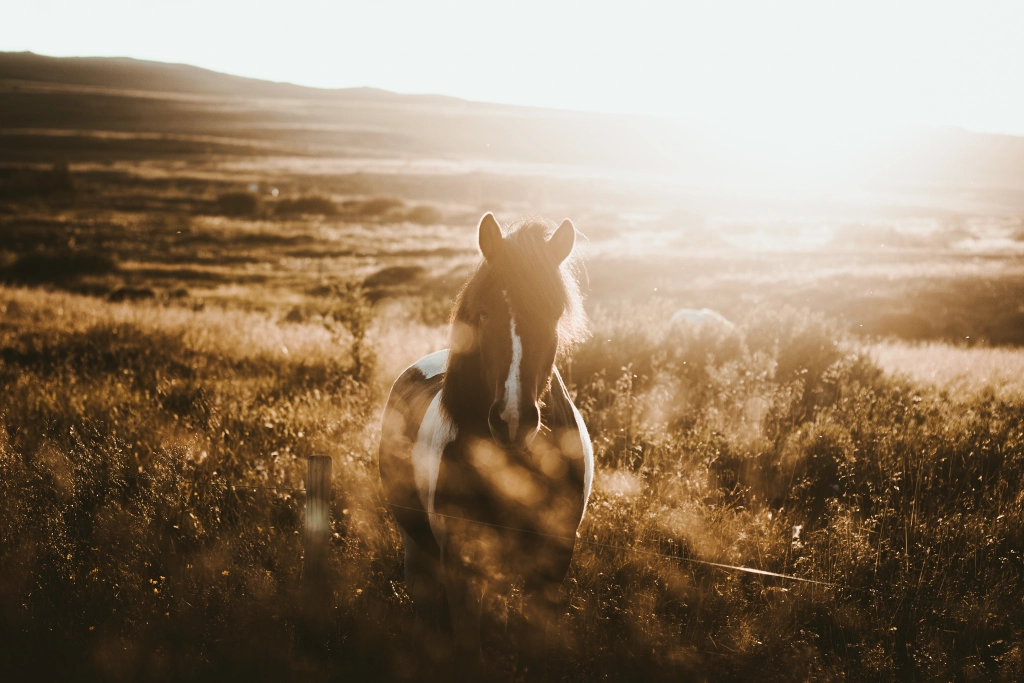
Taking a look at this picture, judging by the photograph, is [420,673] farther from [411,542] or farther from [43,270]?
[43,270]

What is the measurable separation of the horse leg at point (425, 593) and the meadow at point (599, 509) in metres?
0.09

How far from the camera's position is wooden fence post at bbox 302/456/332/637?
11.7 ft

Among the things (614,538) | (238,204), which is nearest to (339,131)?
(238,204)

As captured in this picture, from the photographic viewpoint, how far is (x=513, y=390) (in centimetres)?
266

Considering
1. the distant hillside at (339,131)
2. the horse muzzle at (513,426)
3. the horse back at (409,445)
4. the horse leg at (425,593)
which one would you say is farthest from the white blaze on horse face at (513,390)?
the distant hillside at (339,131)

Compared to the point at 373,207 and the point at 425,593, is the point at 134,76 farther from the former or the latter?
the point at 425,593

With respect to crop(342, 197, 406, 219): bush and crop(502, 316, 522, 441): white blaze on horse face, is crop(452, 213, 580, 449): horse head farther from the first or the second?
crop(342, 197, 406, 219): bush

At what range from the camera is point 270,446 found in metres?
6.05

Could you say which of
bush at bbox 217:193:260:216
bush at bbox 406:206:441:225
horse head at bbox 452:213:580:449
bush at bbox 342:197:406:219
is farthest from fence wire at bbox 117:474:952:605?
bush at bbox 217:193:260:216

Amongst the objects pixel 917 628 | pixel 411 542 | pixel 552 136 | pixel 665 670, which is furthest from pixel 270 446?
pixel 552 136

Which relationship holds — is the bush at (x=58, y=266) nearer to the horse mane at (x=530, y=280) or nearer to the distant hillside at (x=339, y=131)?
the horse mane at (x=530, y=280)

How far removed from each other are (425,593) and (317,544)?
73cm

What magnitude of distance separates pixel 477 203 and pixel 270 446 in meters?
66.8

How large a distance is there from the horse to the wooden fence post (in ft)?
1.63
